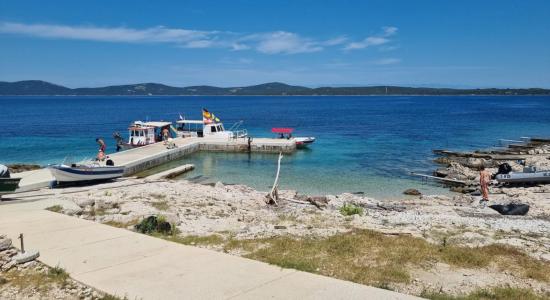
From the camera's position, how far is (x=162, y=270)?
25.0 ft

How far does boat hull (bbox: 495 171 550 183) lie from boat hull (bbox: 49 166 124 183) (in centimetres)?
2213

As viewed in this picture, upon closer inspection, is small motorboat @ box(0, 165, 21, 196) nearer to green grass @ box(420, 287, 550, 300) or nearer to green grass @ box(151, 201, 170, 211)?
green grass @ box(151, 201, 170, 211)

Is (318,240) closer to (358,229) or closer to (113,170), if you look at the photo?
(358,229)

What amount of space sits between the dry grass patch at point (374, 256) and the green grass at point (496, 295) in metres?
0.91

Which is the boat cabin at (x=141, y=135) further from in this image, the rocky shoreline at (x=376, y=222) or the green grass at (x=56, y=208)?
the green grass at (x=56, y=208)

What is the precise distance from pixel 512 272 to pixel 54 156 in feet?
125

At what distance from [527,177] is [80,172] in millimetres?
24234

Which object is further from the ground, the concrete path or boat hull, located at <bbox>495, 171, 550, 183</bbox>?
the concrete path

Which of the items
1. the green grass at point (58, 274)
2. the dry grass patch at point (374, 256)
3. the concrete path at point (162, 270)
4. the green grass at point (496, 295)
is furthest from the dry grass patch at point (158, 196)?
the green grass at point (496, 295)

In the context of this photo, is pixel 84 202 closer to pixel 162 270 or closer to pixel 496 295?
pixel 162 270

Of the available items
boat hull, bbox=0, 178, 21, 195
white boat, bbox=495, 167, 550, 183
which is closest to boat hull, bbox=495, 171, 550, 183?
white boat, bbox=495, 167, 550, 183

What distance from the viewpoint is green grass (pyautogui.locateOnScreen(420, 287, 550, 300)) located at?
6832 millimetres

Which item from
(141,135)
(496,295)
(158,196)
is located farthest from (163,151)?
(496,295)

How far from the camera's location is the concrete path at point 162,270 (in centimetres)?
664
